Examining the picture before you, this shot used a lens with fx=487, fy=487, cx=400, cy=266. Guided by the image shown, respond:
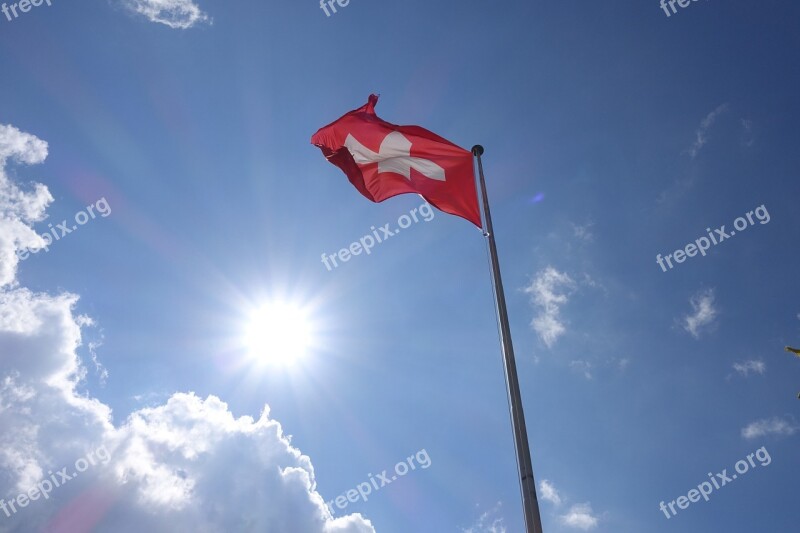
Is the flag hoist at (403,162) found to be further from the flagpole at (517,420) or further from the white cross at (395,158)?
the flagpole at (517,420)

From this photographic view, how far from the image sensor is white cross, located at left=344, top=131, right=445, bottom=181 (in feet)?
49.8

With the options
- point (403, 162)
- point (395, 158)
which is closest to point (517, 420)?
point (403, 162)

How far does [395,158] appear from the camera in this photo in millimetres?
15945

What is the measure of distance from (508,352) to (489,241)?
Answer: 125 inches

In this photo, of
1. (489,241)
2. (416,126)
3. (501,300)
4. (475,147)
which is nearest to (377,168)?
(416,126)

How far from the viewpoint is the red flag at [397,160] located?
14.3 meters

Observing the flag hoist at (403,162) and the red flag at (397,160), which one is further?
the red flag at (397,160)

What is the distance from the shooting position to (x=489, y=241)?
1181 centimetres

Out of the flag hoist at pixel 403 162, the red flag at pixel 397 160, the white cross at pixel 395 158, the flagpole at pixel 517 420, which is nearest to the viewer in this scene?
the flagpole at pixel 517 420

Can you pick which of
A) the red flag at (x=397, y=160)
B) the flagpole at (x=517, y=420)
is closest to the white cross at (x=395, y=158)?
the red flag at (x=397, y=160)

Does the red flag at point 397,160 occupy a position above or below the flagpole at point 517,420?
above

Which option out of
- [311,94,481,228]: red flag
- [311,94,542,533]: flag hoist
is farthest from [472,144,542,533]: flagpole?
[311,94,481,228]: red flag

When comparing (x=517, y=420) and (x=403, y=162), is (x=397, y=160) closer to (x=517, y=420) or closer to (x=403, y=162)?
(x=403, y=162)

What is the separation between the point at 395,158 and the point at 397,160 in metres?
0.11
